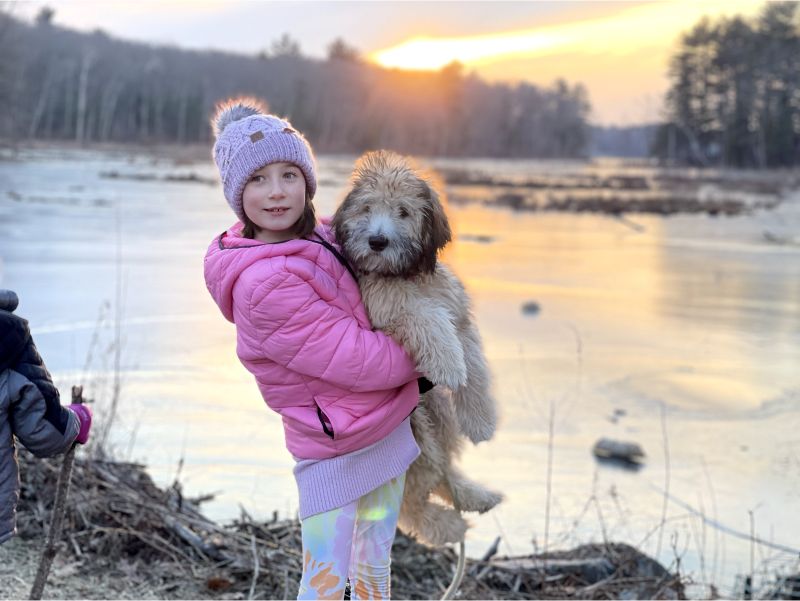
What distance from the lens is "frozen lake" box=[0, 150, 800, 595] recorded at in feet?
17.5

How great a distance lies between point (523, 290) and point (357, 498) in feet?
34.5

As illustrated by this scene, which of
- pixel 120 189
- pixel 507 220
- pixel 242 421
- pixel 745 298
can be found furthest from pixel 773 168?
pixel 242 421

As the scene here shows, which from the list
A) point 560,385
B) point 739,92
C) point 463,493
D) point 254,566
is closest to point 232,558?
point 254,566

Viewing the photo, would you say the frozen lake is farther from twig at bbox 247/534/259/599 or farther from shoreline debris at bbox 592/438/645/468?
twig at bbox 247/534/259/599

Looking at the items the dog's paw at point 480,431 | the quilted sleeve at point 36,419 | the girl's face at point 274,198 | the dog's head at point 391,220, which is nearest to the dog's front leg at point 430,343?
the dog's head at point 391,220

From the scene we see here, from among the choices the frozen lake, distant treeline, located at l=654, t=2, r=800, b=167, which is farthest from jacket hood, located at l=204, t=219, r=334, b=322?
distant treeline, located at l=654, t=2, r=800, b=167

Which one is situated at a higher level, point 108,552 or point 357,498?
point 357,498

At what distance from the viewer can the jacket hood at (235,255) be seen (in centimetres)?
245

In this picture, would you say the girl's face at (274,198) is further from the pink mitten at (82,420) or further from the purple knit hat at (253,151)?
the pink mitten at (82,420)

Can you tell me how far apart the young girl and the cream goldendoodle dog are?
0.26 feet

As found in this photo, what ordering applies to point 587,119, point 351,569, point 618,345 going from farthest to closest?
point 587,119 → point 618,345 → point 351,569

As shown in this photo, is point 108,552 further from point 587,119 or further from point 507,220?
point 587,119

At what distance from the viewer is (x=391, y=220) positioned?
2.42 metres

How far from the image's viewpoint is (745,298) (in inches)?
515
